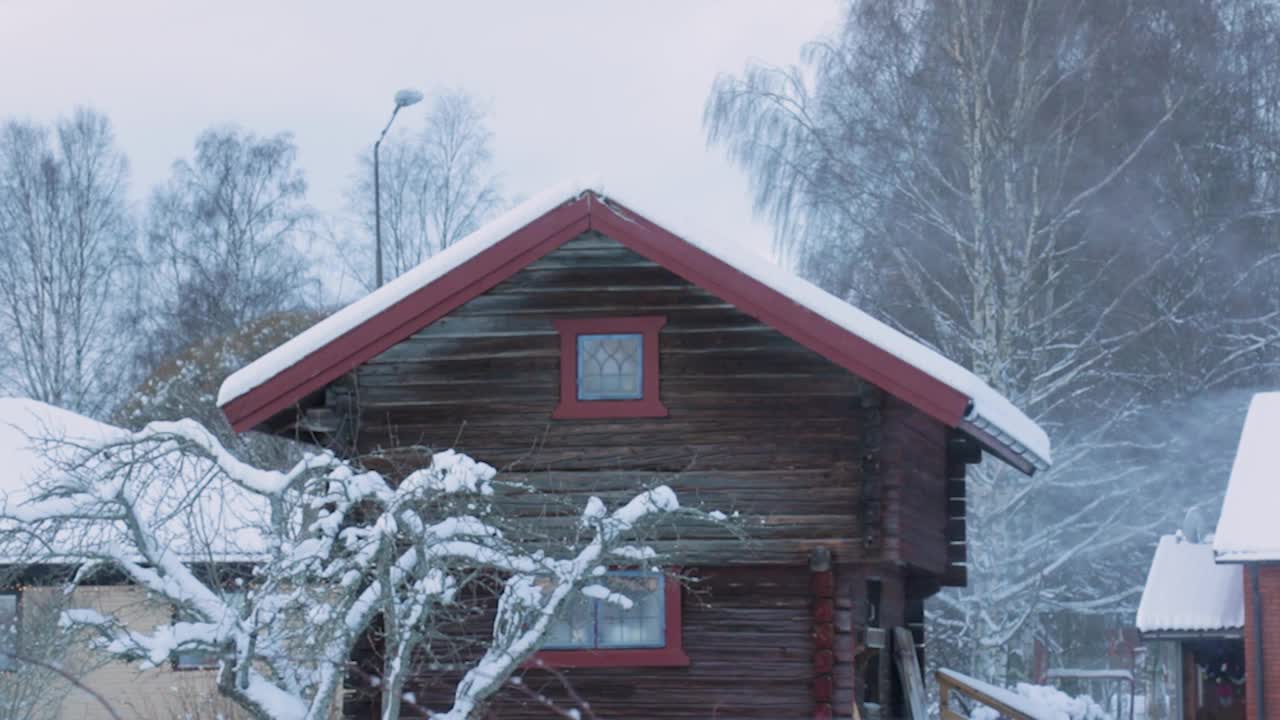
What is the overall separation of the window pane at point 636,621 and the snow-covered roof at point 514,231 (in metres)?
2.54

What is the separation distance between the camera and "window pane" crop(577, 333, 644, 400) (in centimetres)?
1506

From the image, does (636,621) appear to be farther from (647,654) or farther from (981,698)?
(981,698)

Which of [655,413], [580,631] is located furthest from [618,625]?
[655,413]

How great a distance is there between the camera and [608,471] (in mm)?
14883

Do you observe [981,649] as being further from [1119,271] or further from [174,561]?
[174,561]

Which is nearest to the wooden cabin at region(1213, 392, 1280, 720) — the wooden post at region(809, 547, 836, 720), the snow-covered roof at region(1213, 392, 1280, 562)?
the snow-covered roof at region(1213, 392, 1280, 562)

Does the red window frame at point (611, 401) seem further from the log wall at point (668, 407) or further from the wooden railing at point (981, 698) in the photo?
the wooden railing at point (981, 698)

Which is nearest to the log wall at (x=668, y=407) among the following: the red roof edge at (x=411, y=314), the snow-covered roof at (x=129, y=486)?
the red roof edge at (x=411, y=314)

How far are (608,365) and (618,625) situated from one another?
2.06 metres

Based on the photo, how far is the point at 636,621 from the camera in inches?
594

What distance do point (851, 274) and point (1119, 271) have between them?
4.02m

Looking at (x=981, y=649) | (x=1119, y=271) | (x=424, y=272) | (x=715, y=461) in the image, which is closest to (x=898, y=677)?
(x=715, y=461)

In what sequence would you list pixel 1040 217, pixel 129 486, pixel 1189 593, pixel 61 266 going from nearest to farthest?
pixel 129 486 < pixel 1189 593 < pixel 1040 217 < pixel 61 266

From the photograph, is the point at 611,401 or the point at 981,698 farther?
the point at 981,698
